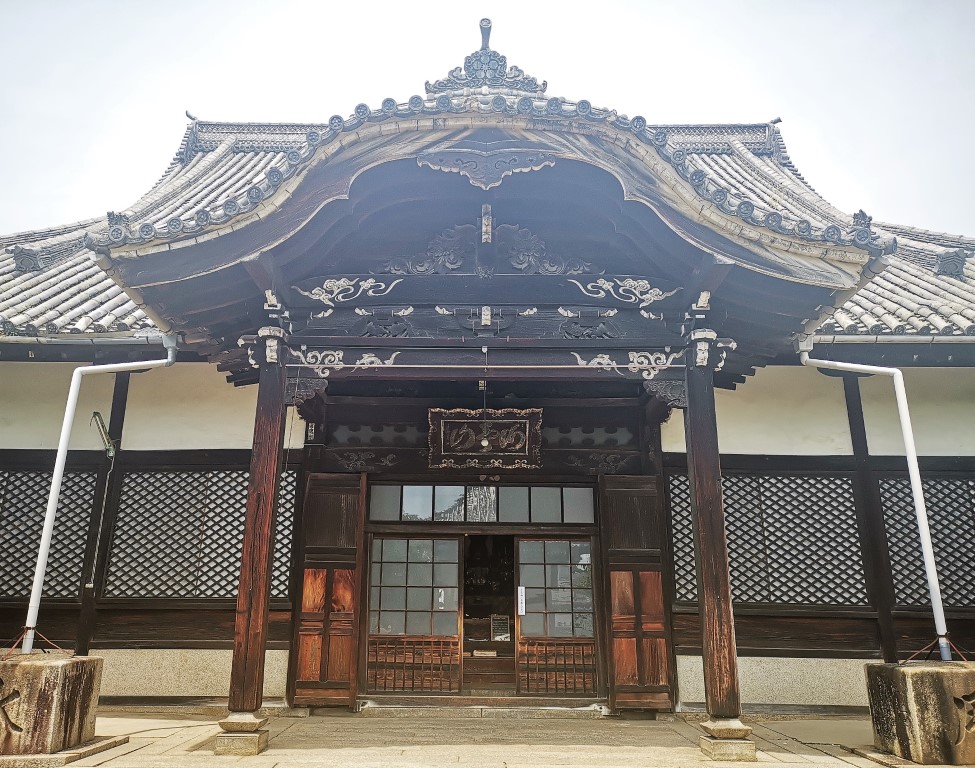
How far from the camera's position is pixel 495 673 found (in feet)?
28.9

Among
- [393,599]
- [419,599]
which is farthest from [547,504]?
[393,599]

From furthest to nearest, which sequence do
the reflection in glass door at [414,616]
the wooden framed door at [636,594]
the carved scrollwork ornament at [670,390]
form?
the reflection in glass door at [414,616], the wooden framed door at [636,594], the carved scrollwork ornament at [670,390]

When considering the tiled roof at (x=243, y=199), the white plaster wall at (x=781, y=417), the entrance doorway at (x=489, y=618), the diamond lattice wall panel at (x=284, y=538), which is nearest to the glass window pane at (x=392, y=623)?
the entrance doorway at (x=489, y=618)

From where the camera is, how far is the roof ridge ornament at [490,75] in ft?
22.0

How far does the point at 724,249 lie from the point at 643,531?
3.45 metres

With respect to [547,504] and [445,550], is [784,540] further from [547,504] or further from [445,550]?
[445,550]

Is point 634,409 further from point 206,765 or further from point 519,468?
point 206,765

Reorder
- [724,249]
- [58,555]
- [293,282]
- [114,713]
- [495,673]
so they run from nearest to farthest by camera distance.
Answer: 1. [724,249]
2. [293,282]
3. [114,713]
4. [58,555]
5. [495,673]

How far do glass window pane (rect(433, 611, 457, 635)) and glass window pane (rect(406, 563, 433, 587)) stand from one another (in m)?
0.40

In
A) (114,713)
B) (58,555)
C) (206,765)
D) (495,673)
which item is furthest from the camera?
(495,673)

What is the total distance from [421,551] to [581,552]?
195 centimetres

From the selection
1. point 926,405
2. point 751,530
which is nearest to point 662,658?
point 751,530

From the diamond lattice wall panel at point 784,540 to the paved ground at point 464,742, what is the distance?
1.31 metres

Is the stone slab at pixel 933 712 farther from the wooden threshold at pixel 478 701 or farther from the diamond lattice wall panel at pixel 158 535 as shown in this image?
the diamond lattice wall panel at pixel 158 535
